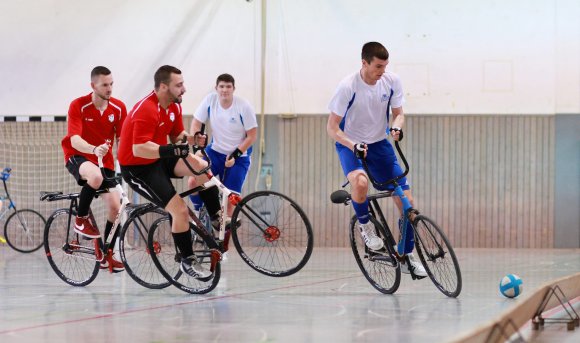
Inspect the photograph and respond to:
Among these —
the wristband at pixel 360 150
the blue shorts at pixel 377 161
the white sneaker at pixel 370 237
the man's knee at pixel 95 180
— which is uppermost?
the wristband at pixel 360 150

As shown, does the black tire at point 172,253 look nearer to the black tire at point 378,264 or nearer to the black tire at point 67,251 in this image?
the black tire at point 67,251

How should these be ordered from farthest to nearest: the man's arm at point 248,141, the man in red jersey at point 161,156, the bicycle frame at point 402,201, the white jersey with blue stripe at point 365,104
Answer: the man's arm at point 248,141
the white jersey with blue stripe at point 365,104
the bicycle frame at point 402,201
the man in red jersey at point 161,156

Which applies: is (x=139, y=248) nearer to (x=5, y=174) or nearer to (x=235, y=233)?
(x=235, y=233)

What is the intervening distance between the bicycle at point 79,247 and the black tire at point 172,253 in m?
0.16

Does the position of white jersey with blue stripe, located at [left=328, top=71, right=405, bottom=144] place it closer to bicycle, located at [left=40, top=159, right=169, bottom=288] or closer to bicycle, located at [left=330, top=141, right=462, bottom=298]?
bicycle, located at [left=330, top=141, right=462, bottom=298]

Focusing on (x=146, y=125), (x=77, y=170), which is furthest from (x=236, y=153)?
(x=146, y=125)

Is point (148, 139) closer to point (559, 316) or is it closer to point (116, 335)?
point (116, 335)

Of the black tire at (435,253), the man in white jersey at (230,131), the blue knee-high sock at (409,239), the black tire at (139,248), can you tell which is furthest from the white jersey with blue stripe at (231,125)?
the black tire at (435,253)

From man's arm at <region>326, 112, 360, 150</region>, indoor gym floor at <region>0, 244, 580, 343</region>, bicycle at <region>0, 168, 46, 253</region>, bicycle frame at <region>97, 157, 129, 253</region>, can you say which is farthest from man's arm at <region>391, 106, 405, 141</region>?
bicycle at <region>0, 168, 46, 253</region>

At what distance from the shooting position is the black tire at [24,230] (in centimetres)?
1331

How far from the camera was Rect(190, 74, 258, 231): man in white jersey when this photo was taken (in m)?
9.36

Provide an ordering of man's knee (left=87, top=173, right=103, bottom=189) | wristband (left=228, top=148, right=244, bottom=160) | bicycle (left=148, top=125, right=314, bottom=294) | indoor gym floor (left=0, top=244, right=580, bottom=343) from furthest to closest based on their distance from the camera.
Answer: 1. wristband (left=228, top=148, right=244, bottom=160)
2. man's knee (left=87, top=173, right=103, bottom=189)
3. bicycle (left=148, top=125, right=314, bottom=294)
4. indoor gym floor (left=0, top=244, right=580, bottom=343)

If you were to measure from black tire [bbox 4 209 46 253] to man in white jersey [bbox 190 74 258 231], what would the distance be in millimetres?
4823

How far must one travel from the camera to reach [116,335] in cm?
480
